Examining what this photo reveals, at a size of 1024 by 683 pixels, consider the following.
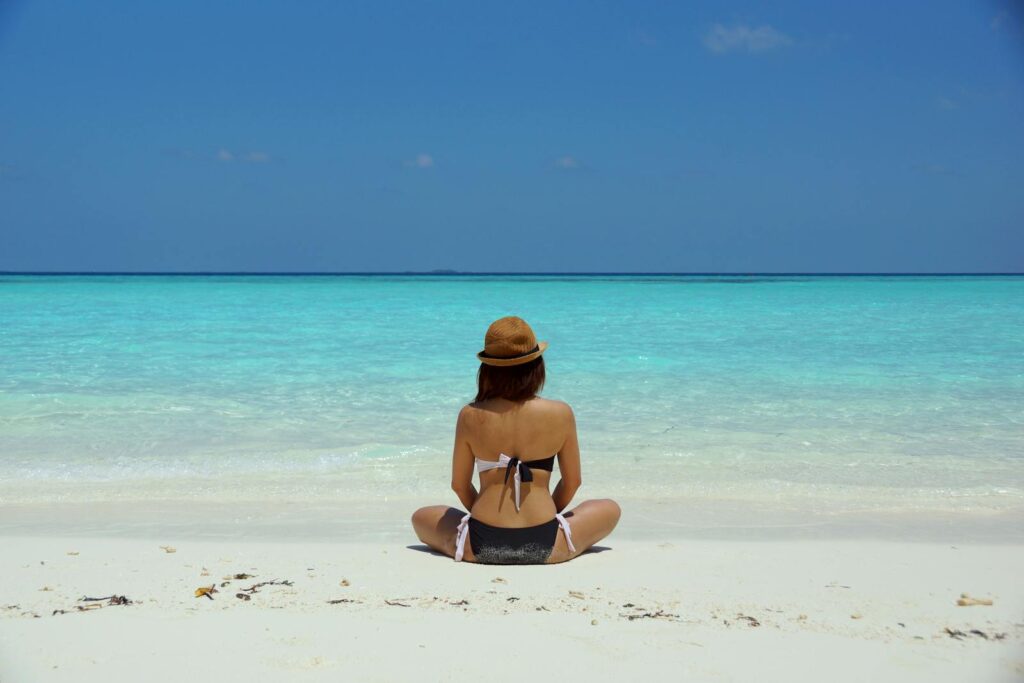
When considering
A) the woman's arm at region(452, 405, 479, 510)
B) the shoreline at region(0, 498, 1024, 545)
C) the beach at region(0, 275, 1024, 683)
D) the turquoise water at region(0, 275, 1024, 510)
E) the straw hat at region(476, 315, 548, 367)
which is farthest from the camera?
the turquoise water at region(0, 275, 1024, 510)

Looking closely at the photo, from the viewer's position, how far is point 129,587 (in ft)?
11.7

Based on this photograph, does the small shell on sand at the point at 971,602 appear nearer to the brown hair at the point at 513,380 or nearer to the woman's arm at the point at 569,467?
the woman's arm at the point at 569,467

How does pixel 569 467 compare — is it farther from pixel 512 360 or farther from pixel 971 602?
pixel 971 602

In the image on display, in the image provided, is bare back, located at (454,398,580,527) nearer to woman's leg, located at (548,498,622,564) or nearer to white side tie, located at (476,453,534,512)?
white side tie, located at (476,453,534,512)

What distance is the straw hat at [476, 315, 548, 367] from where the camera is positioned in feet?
12.3

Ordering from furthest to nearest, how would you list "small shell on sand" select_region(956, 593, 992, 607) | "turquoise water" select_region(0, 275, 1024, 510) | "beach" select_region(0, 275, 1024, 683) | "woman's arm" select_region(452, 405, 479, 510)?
"turquoise water" select_region(0, 275, 1024, 510), "woman's arm" select_region(452, 405, 479, 510), "small shell on sand" select_region(956, 593, 992, 607), "beach" select_region(0, 275, 1024, 683)

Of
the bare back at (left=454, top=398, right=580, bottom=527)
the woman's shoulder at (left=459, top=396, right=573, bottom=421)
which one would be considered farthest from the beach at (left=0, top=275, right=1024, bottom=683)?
the woman's shoulder at (left=459, top=396, right=573, bottom=421)

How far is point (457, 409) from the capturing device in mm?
8492

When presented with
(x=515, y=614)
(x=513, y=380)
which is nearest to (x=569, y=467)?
(x=513, y=380)

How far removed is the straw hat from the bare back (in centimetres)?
23

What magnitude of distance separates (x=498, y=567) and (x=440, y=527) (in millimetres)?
359

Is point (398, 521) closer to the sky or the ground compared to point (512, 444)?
closer to the ground

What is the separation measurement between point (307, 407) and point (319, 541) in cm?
411

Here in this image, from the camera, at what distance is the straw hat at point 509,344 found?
3.76m
